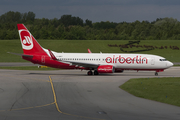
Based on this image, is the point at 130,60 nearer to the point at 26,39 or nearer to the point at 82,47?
the point at 26,39

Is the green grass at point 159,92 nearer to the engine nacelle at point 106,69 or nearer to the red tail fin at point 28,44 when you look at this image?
the engine nacelle at point 106,69

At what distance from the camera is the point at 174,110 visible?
1662 centimetres

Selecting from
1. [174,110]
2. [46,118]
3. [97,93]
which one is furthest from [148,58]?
[46,118]

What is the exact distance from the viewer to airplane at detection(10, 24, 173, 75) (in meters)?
40.2

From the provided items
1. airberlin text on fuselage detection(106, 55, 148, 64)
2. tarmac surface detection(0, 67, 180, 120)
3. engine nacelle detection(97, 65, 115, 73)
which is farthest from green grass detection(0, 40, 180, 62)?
tarmac surface detection(0, 67, 180, 120)

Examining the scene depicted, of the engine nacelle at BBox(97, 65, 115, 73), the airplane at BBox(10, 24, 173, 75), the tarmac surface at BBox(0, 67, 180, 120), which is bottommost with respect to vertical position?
the tarmac surface at BBox(0, 67, 180, 120)

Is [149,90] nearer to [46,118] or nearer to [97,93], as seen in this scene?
[97,93]

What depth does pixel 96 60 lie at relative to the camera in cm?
4181

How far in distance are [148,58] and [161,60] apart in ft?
6.76

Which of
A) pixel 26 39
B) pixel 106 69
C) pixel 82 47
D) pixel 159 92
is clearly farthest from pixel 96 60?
pixel 82 47

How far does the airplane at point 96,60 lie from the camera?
40188mm

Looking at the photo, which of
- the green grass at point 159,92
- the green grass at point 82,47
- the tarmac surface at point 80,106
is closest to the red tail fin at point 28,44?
the tarmac surface at point 80,106

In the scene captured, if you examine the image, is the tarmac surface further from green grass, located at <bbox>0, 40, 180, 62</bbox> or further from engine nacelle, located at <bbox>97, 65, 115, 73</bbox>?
green grass, located at <bbox>0, 40, 180, 62</bbox>

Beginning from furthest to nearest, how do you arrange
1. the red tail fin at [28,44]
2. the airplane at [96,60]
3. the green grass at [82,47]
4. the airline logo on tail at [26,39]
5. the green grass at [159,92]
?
the green grass at [82,47] < the airline logo on tail at [26,39] < the red tail fin at [28,44] < the airplane at [96,60] < the green grass at [159,92]
